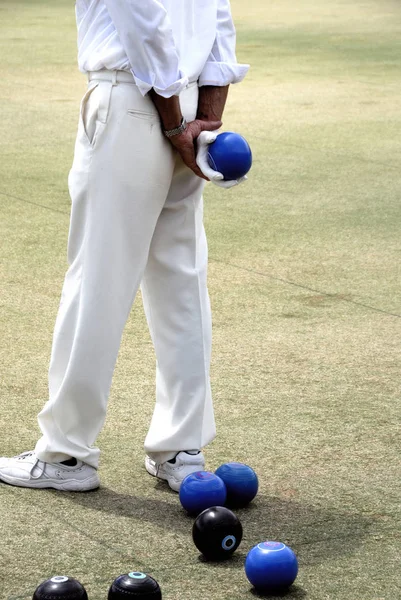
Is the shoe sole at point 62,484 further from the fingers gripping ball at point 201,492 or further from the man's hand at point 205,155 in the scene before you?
the man's hand at point 205,155

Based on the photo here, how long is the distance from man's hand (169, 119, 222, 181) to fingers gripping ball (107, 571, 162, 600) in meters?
1.11

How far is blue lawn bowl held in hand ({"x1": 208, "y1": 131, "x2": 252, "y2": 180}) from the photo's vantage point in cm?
296

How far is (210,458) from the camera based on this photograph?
338 cm

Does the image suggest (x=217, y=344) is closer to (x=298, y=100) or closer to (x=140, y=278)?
(x=140, y=278)

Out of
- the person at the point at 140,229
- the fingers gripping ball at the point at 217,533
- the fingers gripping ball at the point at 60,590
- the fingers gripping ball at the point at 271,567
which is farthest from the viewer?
the person at the point at 140,229

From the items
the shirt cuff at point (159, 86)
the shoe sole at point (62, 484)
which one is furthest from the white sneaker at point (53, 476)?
the shirt cuff at point (159, 86)

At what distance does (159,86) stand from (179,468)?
3.47ft

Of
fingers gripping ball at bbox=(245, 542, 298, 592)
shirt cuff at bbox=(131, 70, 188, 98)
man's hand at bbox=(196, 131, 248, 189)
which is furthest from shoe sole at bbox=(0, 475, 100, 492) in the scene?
shirt cuff at bbox=(131, 70, 188, 98)

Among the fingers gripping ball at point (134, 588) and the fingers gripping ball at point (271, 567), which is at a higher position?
the fingers gripping ball at point (134, 588)

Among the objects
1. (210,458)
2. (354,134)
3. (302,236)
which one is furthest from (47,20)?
(210,458)

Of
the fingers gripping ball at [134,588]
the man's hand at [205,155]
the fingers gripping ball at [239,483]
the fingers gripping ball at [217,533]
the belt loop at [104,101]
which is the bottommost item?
the fingers gripping ball at [239,483]

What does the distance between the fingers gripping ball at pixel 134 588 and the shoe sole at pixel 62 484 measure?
0.75 m

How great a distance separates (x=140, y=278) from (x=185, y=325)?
8.1 inches

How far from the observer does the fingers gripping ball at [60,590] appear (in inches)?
91.0
